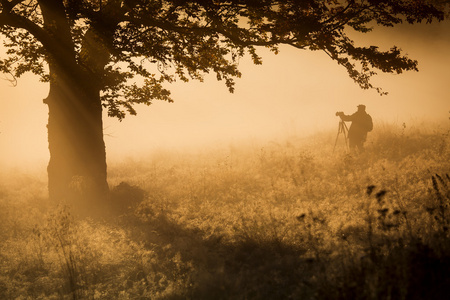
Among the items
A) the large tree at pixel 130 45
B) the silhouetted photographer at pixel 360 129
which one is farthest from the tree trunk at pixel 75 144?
the silhouetted photographer at pixel 360 129

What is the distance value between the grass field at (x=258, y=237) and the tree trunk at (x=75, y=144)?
57 cm

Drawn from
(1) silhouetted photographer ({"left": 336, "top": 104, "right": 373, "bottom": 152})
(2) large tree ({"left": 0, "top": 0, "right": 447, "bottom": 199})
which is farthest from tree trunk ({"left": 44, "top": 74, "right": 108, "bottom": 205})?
(1) silhouetted photographer ({"left": 336, "top": 104, "right": 373, "bottom": 152})

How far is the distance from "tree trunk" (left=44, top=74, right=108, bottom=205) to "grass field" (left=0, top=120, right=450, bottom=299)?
57 cm

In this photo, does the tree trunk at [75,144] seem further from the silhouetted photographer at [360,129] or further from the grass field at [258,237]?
the silhouetted photographer at [360,129]

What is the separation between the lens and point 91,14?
23.1 ft

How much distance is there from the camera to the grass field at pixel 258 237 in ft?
12.2

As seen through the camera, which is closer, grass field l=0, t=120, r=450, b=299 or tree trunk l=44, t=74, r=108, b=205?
grass field l=0, t=120, r=450, b=299

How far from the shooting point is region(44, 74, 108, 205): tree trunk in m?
8.92

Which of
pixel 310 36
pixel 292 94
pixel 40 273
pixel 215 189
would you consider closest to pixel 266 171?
pixel 215 189

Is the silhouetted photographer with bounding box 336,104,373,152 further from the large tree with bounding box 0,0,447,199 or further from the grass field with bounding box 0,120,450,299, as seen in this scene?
the large tree with bounding box 0,0,447,199

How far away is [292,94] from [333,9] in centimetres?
6959

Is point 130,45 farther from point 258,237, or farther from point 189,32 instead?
point 258,237

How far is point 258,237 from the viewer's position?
5609 mm

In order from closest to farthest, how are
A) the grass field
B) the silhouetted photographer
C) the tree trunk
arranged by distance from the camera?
the grass field < the tree trunk < the silhouetted photographer
